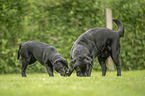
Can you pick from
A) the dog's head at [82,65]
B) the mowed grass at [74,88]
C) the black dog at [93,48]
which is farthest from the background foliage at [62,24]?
the mowed grass at [74,88]

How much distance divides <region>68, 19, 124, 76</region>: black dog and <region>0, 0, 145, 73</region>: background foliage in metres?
2.94

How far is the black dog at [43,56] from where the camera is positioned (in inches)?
241

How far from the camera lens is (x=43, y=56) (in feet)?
21.1

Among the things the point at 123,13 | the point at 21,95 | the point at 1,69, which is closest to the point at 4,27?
the point at 1,69

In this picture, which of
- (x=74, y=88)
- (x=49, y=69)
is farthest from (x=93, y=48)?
(x=74, y=88)

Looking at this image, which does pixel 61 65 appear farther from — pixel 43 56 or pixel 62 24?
pixel 62 24

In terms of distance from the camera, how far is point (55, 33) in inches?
357

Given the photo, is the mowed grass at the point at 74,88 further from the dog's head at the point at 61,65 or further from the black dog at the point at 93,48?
the dog's head at the point at 61,65

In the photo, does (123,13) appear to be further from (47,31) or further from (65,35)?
(47,31)

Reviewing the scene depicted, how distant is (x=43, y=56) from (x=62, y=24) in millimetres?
3112

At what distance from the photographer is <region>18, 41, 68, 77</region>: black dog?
6.11 m

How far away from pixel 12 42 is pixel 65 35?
2454 mm

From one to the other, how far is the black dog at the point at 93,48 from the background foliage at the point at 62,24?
2.94 metres

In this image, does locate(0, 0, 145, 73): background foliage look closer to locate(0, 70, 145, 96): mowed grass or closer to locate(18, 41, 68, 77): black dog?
locate(18, 41, 68, 77): black dog
